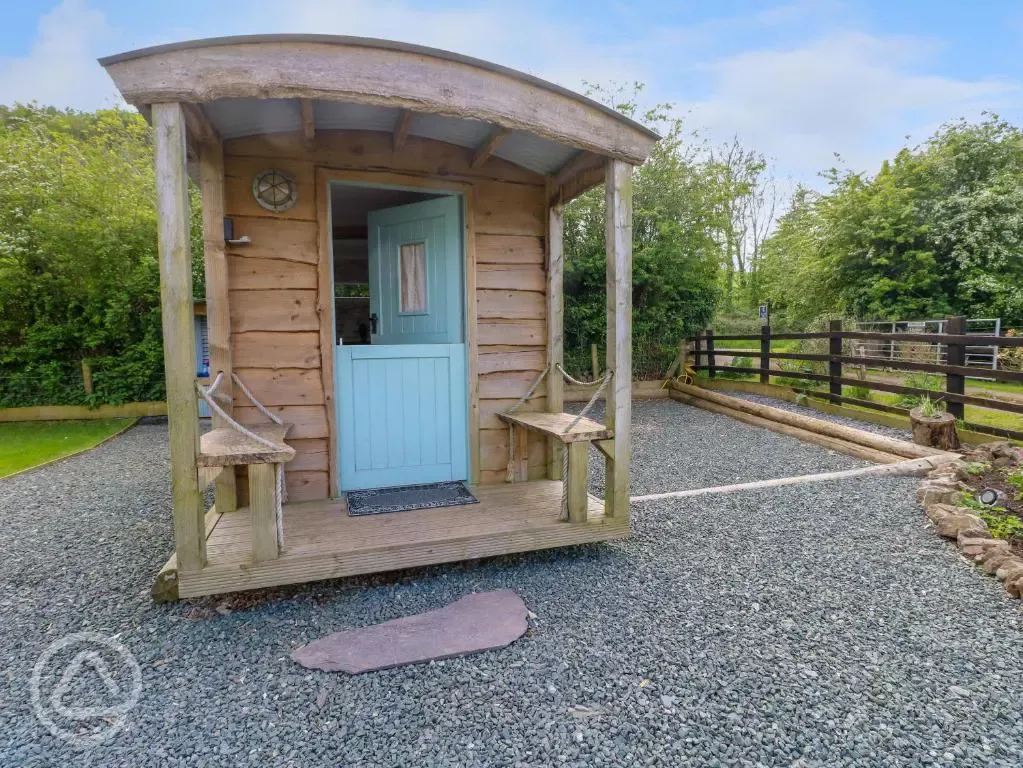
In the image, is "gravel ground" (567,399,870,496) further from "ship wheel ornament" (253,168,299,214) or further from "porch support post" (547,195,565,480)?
"ship wheel ornament" (253,168,299,214)

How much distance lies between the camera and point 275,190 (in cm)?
292

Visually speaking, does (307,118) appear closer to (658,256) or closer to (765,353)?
(765,353)

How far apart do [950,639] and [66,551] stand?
413 cm

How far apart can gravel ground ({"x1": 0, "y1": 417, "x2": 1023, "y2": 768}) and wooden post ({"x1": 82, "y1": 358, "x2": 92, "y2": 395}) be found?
511 cm

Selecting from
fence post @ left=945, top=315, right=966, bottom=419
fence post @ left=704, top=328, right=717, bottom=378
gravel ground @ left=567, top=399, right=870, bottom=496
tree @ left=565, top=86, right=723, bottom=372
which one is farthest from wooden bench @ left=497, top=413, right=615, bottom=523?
fence post @ left=704, top=328, right=717, bottom=378

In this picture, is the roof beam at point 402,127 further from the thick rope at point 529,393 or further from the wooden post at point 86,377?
the wooden post at point 86,377

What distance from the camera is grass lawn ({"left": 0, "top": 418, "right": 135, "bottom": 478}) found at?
5.28m

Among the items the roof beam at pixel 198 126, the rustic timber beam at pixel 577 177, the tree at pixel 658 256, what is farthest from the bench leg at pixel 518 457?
the tree at pixel 658 256

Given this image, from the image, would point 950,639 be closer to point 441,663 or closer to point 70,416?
point 441,663

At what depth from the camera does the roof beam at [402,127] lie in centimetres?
259

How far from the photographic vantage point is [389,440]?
3.27 meters

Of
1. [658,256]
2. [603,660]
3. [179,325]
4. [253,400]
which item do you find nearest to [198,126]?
[179,325]

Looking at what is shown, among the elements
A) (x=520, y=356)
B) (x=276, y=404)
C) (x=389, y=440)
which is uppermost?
(x=520, y=356)

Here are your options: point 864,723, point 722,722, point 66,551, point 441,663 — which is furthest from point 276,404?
point 864,723
